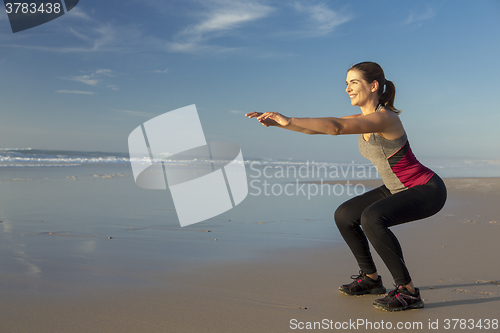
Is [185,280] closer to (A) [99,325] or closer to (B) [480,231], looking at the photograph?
(A) [99,325]

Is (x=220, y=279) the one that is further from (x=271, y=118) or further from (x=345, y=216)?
(x=271, y=118)

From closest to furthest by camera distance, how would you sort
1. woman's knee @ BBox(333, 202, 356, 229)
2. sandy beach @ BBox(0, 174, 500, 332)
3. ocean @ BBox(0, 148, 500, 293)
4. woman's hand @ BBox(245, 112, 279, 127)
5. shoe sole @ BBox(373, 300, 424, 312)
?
sandy beach @ BBox(0, 174, 500, 332) < woman's hand @ BBox(245, 112, 279, 127) < shoe sole @ BBox(373, 300, 424, 312) < woman's knee @ BBox(333, 202, 356, 229) < ocean @ BBox(0, 148, 500, 293)

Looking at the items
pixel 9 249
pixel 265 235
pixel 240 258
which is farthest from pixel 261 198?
pixel 9 249

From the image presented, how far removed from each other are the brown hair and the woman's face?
3cm

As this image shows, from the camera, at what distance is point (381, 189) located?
2648 mm

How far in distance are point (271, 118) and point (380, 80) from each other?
0.89 m

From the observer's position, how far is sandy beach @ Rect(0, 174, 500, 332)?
197 centimetres

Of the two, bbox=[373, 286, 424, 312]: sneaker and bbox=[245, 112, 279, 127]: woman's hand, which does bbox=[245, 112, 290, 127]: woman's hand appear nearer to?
bbox=[245, 112, 279, 127]: woman's hand

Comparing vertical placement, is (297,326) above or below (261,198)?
above

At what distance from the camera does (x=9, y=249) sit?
332 centimetres

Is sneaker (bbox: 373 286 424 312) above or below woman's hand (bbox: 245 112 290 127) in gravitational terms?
below

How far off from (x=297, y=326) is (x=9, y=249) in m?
Answer: 2.73

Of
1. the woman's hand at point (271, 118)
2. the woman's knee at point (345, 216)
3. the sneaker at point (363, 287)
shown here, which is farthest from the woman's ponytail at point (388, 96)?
the sneaker at point (363, 287)

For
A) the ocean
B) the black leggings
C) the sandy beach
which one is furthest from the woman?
the ocean
